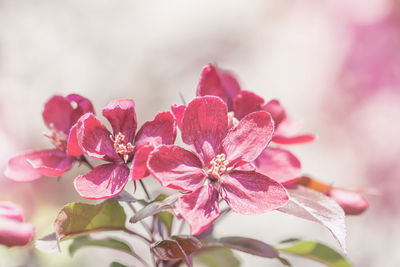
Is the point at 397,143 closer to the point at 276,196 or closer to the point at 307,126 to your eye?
the point at 307,126

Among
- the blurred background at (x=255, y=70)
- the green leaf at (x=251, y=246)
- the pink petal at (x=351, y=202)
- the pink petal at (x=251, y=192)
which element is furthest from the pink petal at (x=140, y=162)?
the blurred background at (x=255, y=70)

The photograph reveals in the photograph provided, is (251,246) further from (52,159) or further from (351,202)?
(52,159)

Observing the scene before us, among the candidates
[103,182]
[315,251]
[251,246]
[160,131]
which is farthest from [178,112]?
[315,251]

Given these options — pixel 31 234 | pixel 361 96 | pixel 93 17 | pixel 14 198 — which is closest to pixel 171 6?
pixel 93 17

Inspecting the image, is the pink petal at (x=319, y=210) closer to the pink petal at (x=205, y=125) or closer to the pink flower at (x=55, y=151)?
the pink petal at (x=205, y=125)

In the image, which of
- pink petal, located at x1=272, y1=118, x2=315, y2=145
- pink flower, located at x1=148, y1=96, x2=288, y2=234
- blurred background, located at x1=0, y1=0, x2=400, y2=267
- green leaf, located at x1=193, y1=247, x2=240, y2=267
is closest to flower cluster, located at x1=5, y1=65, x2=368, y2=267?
pink flower, located at x1=148, y1=96, x2=288, y2=234

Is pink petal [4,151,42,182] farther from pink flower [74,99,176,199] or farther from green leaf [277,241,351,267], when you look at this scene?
green leaf [277,241,351,267]
